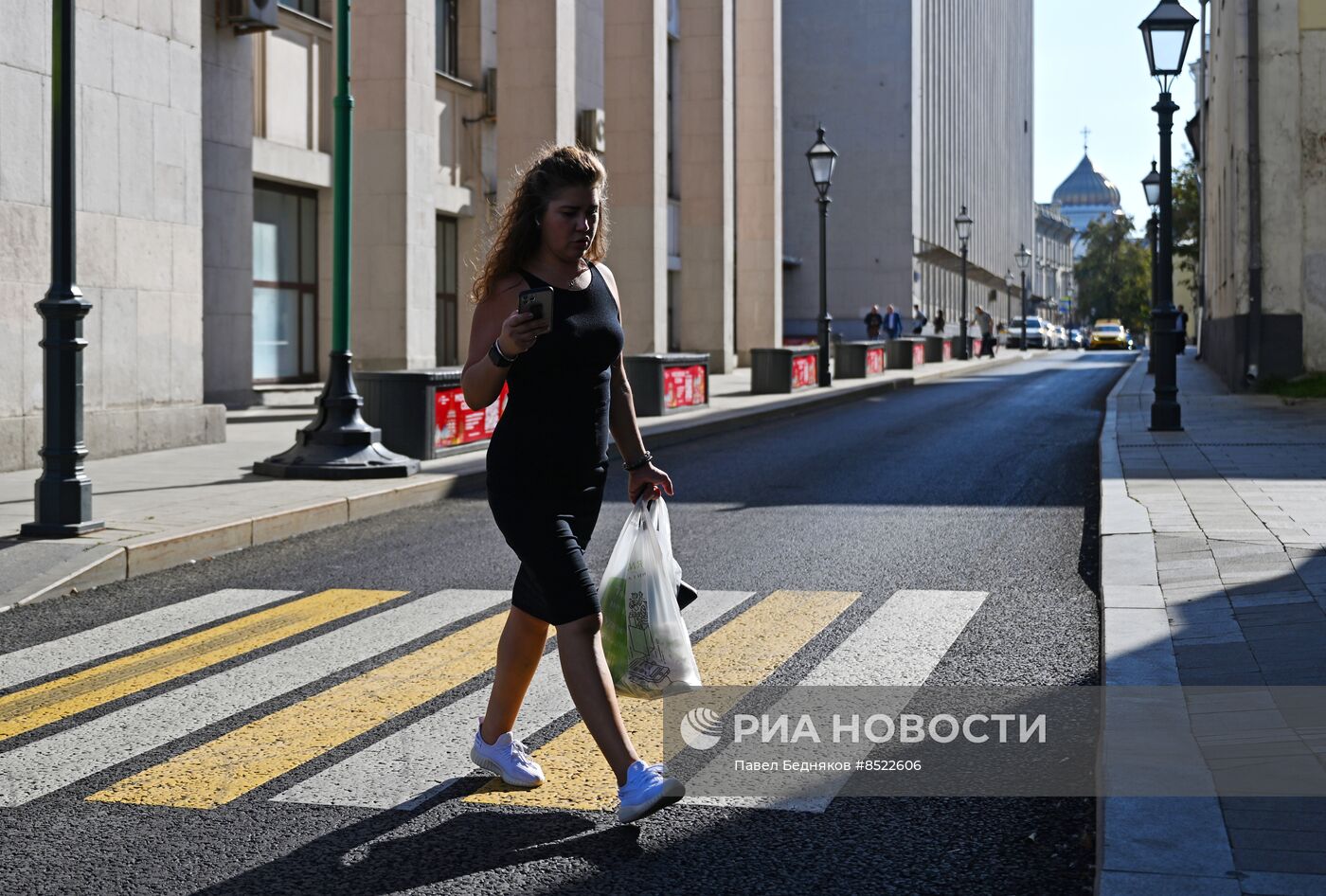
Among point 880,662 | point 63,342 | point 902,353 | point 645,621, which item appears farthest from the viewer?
point 902,353

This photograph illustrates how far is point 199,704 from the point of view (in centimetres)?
577

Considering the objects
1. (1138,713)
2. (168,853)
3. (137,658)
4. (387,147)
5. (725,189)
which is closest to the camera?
(168,853)

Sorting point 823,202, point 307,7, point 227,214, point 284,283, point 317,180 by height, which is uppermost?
Result: point 307,7

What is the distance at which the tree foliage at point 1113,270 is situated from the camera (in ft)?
452

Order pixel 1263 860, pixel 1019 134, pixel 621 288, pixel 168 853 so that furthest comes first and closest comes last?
pixel 1019 134
pixel 621 288
pixel 168 853
pixel 1263 860

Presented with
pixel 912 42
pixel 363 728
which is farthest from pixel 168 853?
pixel 912 42

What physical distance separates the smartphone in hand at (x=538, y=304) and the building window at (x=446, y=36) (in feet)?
91.8

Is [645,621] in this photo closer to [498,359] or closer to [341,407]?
[498,359]

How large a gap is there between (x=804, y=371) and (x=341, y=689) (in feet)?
88.8

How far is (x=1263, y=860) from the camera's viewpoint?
3604 millimetres

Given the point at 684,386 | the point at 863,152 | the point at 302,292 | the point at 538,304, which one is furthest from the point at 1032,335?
the point at 538,304

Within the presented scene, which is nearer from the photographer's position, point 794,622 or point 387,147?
point 794,622

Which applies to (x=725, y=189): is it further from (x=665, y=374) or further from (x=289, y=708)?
(x=289, y=708)

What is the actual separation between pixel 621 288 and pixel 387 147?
11753 millimetres
